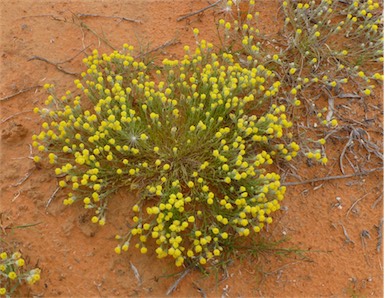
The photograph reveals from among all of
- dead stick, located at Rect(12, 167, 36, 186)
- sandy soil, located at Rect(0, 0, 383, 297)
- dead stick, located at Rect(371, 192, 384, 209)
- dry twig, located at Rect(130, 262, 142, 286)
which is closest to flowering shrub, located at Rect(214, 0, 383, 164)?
sandy soil, located at Rect(0, 0, 383, 297)

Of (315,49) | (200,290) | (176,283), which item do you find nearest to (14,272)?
(176,283)

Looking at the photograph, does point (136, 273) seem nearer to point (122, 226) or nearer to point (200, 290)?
point (122, 226)

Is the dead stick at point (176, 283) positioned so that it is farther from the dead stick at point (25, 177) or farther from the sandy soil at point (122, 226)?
the dead stick at point (25, 177)

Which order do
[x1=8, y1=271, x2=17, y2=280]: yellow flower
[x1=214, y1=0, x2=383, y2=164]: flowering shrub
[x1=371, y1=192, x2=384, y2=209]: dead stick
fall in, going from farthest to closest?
1. [x1=214, y1=0, x2=383, y2=164]: flowering shrub
2. [x1=371, y1=192, x2=384, y2=209]: dead stick
3. [x1=8, y1=271, x2=17, y2=280]: yellow flower

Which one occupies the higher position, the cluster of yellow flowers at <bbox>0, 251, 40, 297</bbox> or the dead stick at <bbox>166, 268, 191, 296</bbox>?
the cluster of yellow flowers at <bbox>0, 251, 40, 297</bbox>

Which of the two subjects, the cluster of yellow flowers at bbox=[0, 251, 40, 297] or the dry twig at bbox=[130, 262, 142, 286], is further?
the dry twig at bbox=[130, 262, 142, 286]

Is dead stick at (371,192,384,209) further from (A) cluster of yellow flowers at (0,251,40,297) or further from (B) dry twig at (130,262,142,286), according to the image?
(A) cluster of yellow flowers at (0,251,40,297)

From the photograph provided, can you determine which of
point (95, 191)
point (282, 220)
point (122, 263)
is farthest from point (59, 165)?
point (282, 220)

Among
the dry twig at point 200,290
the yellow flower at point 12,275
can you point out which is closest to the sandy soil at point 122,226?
the dry twig at point 200,290
